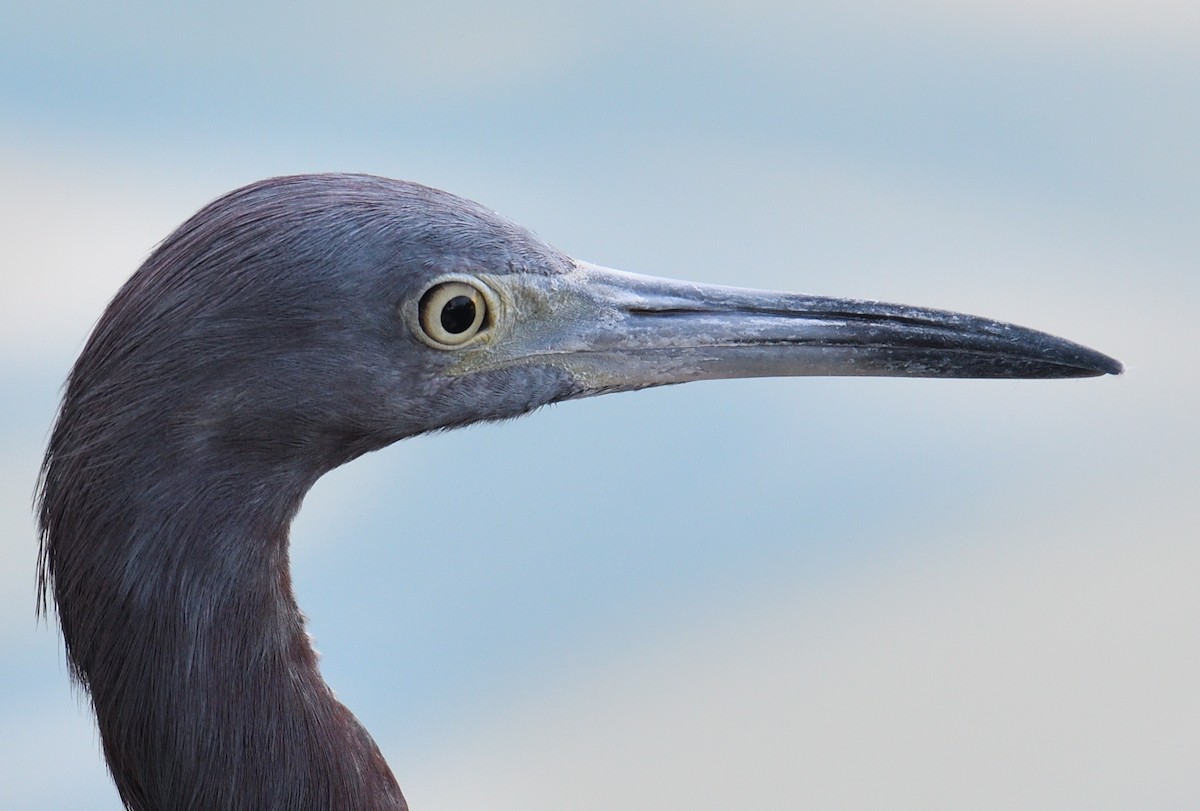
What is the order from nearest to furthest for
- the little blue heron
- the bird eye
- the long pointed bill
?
the little blue heron → the bird eye → the long pointed bill

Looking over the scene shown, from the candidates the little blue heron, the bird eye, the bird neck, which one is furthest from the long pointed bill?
the bird neck

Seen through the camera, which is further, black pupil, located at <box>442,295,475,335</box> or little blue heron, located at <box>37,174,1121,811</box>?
black pupil, located at <box>442,295,475,335</box>

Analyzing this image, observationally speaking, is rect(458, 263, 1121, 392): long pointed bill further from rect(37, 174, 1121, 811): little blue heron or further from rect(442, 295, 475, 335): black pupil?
rect(442, 295, 475, 335): black pupil

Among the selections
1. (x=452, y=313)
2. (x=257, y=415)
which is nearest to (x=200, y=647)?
(x=257, y=415)

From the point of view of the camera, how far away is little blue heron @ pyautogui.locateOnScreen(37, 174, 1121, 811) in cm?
245

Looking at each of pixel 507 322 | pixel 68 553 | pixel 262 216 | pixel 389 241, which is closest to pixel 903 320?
pixel 507 322

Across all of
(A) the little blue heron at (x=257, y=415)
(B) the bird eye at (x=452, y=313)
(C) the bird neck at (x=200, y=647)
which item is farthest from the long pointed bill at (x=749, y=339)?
(C) the bird neck at (x=200, y=647)

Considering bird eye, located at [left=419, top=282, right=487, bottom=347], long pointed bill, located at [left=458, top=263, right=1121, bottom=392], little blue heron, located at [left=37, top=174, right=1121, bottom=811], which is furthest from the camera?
long pointed bill, located at [left=458, top=263, right=1121, bottom=392]

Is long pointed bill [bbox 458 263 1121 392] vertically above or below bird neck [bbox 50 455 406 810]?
above

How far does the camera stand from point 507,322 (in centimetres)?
269

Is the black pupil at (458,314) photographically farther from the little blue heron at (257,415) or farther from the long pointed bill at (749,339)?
the long pointed bill at (749,339)

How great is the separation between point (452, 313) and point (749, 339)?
25.4 inches

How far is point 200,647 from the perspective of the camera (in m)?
2.53

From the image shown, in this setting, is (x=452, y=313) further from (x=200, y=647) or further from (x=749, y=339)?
(x=200, y=647)
